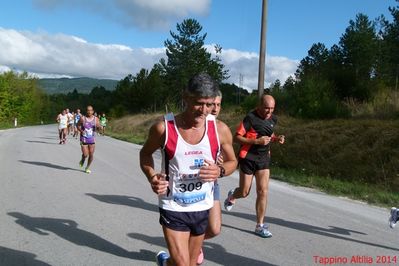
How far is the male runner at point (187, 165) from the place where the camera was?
3500 millimetres

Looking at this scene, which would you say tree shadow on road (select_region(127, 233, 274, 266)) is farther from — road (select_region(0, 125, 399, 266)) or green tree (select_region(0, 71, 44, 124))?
green tree (select_region(0, 71, 44, 124))

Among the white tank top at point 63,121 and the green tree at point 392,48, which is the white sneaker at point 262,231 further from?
the green tree at point 392,48

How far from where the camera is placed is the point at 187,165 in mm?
3527

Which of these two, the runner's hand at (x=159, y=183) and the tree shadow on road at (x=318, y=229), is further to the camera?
the tree shadow on road at (x=318, y=229)

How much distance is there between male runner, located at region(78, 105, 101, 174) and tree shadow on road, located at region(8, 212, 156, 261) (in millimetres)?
5477

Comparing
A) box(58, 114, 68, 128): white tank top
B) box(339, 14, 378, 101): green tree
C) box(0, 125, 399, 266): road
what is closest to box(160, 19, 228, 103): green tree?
box(339, 14, 378, 101): green tree

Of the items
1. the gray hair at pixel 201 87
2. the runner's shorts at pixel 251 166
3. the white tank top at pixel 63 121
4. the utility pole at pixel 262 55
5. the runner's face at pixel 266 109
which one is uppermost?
the utility pole at pixel 262 55

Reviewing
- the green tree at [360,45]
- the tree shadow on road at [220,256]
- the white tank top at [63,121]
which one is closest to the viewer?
the tree shadow on road at [220,256]

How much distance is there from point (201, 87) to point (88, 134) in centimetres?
978

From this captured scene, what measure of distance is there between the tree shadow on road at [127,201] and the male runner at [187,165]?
14.1 feet

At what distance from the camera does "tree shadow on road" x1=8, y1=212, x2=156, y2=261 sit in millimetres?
5473

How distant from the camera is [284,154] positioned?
16844 mm

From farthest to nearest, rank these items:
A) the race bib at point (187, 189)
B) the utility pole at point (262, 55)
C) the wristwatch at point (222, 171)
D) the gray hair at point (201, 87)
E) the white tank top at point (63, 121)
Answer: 1. the white tank top at point (63, 121)
2. the utility pole at point (262, 55)
3. the wristwatch at point (222, 171)
4. the race bib at point (187, 189)
5. the gray hair at point (201, 87)

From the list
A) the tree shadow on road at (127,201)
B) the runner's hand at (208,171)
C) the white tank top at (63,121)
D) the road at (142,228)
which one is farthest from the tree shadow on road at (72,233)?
the white tank top at (63,121)
